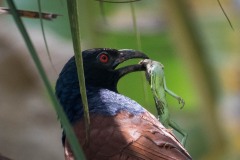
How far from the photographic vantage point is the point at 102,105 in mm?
3811

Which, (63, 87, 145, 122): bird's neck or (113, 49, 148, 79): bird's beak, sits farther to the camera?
(113, 49, 148, 79): bird's beak

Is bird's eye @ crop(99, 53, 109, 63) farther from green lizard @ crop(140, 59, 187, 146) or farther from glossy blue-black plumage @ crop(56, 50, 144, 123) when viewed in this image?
green lizard @ crop(140, 59, 187, 146)

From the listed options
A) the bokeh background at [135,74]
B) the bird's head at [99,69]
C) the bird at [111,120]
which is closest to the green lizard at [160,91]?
the bird at [111,120]

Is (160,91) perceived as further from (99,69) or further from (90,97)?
(99,69)

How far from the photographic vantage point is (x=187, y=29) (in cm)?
425

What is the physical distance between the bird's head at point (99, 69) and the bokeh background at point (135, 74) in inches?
15.5

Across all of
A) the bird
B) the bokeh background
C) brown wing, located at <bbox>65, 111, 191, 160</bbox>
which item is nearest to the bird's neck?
the bird

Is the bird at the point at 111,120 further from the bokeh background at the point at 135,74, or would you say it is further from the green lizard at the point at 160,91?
the bokeh background at the point at 135,74

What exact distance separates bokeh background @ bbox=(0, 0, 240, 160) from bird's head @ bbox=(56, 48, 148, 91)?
1.29 ft

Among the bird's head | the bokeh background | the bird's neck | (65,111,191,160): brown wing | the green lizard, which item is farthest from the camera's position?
the bokeh background

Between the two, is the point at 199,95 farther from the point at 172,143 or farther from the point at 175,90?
the point at 172,143

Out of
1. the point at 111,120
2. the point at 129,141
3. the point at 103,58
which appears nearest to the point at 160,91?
the point at 111,120

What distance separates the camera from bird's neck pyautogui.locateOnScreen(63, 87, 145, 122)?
372 cm

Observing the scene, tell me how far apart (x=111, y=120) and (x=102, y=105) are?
197mm
